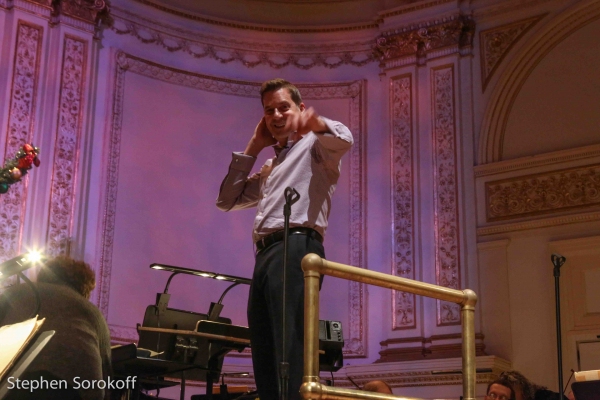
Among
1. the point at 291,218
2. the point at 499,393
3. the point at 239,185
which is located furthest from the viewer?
the point at 499,393

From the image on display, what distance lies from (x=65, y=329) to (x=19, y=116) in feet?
14.0

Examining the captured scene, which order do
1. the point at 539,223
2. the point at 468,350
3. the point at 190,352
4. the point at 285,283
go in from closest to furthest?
the point at 468,350
the point at 285,283
the point at 190,352
the point at 539,223

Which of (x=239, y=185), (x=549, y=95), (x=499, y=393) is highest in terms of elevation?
(x=549, y=95)

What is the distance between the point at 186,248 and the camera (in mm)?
7516

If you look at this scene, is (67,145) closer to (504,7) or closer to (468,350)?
(504,7)

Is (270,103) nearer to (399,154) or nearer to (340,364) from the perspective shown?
(340,364)

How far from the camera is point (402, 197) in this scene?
7520 millimetres

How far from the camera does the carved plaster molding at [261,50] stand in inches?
312

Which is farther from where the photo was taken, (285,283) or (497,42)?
(497,42)

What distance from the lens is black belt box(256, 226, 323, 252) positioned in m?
2.73

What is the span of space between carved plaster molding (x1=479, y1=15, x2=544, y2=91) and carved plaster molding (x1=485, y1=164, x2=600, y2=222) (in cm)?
101

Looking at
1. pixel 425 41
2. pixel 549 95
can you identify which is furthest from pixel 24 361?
pixel 425 41

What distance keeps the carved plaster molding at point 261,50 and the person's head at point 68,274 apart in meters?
4.94

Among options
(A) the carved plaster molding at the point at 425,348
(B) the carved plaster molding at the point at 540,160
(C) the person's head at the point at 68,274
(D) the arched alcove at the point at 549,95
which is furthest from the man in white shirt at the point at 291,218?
(D) the arched alcove at the point at 549,95
